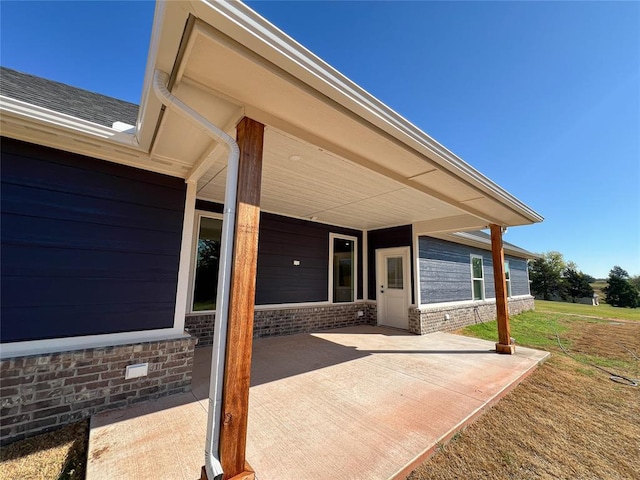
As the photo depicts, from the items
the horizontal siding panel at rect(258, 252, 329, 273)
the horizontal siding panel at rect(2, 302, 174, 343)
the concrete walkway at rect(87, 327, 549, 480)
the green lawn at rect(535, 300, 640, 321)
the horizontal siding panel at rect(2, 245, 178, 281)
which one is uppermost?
the horizontal siding panel at rect(258, 252, 329, 273)

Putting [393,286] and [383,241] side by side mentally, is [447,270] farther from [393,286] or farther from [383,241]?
[383,241]

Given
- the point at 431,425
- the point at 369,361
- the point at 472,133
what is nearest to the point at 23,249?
the point at 431,425

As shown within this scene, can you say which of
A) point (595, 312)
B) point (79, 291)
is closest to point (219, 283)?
point (79, 291)

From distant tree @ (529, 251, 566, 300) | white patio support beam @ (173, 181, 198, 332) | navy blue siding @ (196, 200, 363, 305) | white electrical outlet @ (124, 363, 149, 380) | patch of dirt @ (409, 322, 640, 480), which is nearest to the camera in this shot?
patch of dirt @ (409, 322, 640, 480)

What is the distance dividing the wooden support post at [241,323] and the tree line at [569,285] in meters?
24.0

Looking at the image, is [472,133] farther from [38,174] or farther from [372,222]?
[38,174]

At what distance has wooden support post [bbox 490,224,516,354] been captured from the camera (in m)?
4.67

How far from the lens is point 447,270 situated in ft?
24.0

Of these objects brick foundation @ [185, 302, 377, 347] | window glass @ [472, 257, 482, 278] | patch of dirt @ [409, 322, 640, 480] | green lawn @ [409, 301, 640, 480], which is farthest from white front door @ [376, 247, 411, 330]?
window glass @ [472, 257, 482, 278]

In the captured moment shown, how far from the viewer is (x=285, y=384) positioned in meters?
3.11

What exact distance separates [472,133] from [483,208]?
4.51 metres

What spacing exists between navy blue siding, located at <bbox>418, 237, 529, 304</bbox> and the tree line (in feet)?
49.6

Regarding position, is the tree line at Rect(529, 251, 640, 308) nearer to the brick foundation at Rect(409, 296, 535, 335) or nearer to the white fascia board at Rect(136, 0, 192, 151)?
the brick foundation at Rect(409, 296, 535, 335)

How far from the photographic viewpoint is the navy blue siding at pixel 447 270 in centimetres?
657
